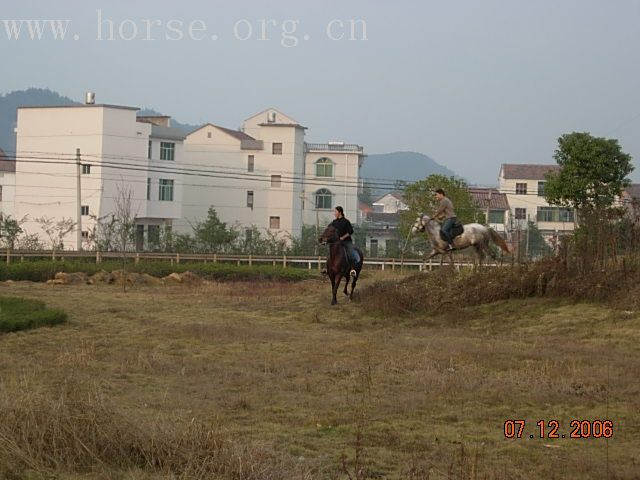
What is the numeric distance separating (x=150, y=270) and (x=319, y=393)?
89.8 feet

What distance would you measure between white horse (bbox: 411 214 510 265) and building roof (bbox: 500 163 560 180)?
6161cm

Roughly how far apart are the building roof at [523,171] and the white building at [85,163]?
1181 inches

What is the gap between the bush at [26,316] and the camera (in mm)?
16703

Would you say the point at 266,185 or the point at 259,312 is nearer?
the point at 259,312

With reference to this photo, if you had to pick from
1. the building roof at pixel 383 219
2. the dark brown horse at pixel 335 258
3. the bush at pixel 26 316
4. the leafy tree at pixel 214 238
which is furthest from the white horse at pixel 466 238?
the building roof at pixel 383 219

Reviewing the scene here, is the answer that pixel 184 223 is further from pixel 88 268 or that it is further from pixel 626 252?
pixel 626 252

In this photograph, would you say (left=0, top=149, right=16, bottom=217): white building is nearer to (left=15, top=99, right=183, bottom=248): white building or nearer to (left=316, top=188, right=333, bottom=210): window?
(left=15, top=99, right=183, bottom=248): white building

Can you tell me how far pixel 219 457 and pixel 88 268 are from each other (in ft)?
98.0

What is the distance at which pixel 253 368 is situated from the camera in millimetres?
12930

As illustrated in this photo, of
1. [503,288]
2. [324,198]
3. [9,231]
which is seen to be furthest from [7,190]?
[503,288]

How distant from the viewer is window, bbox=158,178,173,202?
69.1 m

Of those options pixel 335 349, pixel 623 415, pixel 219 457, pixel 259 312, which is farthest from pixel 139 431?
pixel 259 312
